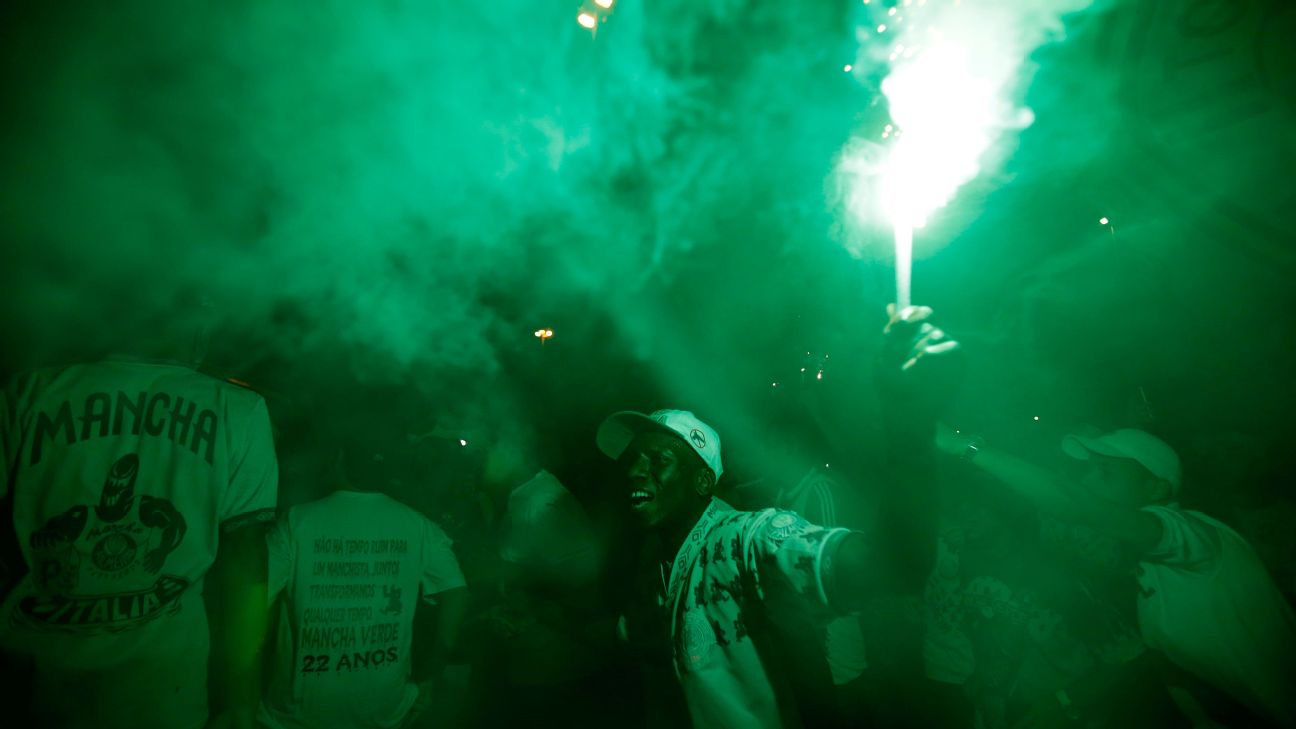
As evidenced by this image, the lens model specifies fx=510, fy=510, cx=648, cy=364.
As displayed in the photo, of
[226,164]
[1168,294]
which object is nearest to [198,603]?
[226,164]

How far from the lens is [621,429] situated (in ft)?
11.5

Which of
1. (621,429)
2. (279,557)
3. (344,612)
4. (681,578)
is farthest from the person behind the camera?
(621,429)

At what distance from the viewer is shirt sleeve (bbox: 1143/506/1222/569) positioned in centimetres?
236

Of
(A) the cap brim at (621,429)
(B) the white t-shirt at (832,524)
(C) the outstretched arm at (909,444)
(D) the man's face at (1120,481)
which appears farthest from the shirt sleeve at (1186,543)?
(A) the cap brim at (621,429)

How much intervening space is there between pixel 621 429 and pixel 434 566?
5.26 feet

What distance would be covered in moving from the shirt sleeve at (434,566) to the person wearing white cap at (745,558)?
132 cm

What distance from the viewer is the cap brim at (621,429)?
326cm

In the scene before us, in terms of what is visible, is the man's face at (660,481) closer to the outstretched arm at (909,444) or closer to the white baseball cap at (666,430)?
the white baseball cap at (666,430)

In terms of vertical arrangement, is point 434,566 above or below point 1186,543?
below

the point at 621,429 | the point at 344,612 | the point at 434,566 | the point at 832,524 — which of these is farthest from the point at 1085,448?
the point at 344,612

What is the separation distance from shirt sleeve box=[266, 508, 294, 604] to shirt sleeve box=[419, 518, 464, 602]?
0.78 metres

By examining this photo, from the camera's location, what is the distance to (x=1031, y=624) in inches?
130

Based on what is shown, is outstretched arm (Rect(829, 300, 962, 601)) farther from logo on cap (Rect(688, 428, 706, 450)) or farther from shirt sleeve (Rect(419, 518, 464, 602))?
shirt sleeve (Rect(419, 518, 464, 602))

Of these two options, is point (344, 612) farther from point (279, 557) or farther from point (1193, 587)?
point (1193, 587)
